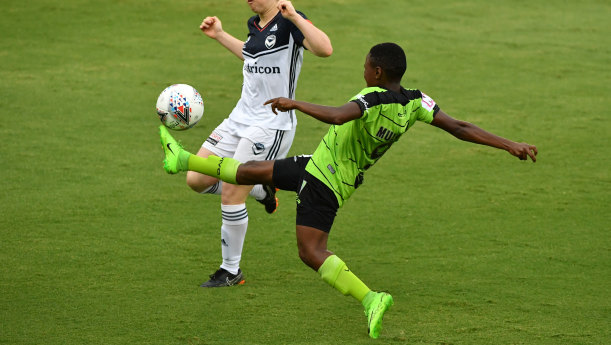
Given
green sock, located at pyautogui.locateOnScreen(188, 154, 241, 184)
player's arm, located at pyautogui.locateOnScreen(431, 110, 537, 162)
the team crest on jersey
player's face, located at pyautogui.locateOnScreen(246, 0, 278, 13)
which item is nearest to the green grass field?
green sock, located at pyautogui.locateOnScreen(188, 154, 241, 184)

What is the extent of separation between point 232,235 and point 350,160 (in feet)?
4.67

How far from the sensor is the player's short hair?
5.89 m

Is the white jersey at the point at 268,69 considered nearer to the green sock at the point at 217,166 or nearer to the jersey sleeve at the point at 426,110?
the green sock at the point at 217,166

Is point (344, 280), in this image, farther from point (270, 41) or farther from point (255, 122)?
point (270, 41)

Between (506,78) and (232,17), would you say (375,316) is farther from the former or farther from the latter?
(232,17)

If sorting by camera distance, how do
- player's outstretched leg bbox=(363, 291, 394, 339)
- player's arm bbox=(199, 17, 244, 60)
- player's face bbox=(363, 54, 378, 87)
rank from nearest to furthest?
player's outstretched leg bbox=(363, 291, 394, 339), player's face bbox=(363, 54, 378, 87), player's arm bbox=(199, 17, 244, 60)

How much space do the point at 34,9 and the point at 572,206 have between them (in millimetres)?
11196

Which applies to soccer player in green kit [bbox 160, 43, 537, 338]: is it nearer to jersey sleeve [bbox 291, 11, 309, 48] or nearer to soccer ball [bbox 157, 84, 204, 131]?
soccer ball [bbox 157, 84, 204, 131]

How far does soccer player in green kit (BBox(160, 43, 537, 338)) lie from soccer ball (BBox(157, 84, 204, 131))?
2.76 ft

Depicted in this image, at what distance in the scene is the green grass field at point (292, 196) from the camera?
6285mm

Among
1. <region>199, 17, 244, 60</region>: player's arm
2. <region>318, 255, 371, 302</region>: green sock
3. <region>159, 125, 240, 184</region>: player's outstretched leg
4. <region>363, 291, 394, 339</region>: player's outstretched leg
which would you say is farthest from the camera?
<region>199, 17, 244, 60</region>: player's arm

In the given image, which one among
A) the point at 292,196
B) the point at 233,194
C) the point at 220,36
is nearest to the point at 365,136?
the point at 233,194

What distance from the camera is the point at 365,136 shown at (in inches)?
235

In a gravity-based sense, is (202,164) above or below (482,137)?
below
